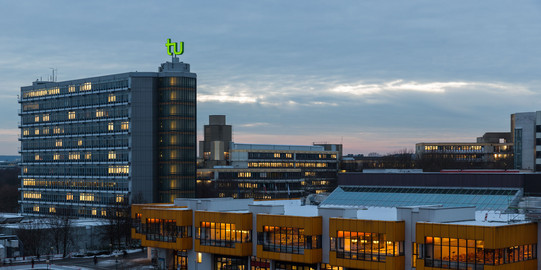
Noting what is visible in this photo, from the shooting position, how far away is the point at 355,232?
83562mm

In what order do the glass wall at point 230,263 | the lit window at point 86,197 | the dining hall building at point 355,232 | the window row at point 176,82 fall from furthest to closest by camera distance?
the lit window at point 86,197, the window row at point 176,82, the glass wall at point 230,263, the dining hall building at point 355,232

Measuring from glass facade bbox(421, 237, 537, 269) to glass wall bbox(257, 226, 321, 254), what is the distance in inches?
613

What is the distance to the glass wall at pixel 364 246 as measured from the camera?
81000 millimetres

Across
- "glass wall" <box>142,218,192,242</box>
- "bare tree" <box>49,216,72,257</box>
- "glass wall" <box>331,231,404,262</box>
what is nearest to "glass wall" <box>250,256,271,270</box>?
"glass wall" <box>142,218,192,242</box>

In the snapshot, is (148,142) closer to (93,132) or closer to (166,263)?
(93,132)

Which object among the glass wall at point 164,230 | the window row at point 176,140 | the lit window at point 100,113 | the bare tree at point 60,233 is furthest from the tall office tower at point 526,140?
the lit window at point 100,113

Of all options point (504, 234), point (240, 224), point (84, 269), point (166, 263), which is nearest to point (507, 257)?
point (504, 234)

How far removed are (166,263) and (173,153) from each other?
82.8 meters

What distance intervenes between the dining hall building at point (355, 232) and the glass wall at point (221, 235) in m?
0.13

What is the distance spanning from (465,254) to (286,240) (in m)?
24.5

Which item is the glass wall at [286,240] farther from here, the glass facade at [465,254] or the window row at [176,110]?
the window row at [176,110]

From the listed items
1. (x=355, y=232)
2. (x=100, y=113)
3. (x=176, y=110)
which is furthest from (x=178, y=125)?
(x=355, y=232)

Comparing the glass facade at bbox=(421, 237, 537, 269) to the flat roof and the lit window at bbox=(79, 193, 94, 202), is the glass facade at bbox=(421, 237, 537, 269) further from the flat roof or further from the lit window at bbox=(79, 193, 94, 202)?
the lit window at bbox=(79, 193, 94, 202)

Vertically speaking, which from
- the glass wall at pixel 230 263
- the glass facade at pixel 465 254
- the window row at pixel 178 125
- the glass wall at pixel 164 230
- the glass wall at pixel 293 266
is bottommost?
the glass wall at pixel 230 263
